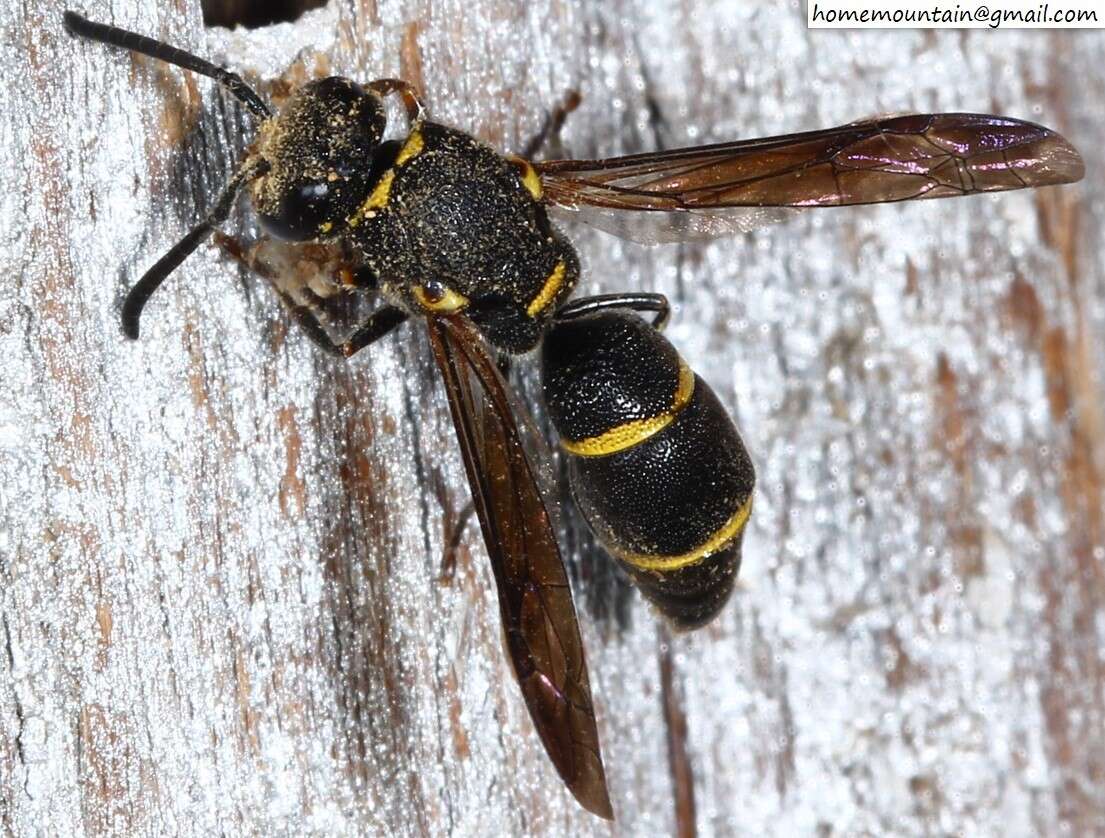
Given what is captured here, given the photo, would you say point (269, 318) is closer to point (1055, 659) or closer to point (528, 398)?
point (528, 398)

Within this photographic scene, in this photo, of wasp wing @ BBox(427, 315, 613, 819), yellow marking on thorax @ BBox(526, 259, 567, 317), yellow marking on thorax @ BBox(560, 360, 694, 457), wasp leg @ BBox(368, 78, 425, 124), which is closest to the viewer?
wasp wing @ BBox(427, 315, 613, 819)

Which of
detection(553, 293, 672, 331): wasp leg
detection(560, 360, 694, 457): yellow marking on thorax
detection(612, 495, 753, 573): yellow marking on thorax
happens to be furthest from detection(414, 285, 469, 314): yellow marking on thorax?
detection(612, 495, 753, 573): yellow marking on thorax

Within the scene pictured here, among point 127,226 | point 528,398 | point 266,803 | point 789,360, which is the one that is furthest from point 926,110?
point 266,803

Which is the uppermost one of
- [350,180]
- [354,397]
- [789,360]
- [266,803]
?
[350,180]

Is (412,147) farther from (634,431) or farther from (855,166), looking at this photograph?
(855,166)

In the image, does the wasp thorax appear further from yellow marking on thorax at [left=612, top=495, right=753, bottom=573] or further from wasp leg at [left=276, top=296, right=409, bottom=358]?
yellow marking on thorax at [left=612, top=495, right=753, bottom=573]

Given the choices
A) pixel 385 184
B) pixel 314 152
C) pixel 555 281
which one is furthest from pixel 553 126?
pixel 314 152

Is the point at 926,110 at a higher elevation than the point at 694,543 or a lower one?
higher
